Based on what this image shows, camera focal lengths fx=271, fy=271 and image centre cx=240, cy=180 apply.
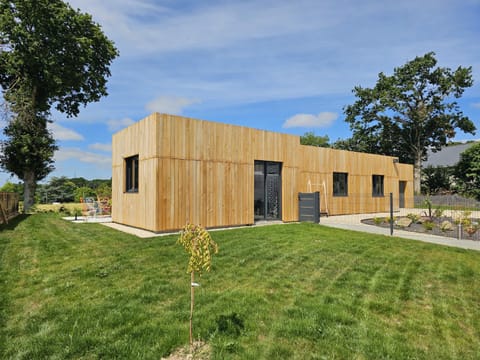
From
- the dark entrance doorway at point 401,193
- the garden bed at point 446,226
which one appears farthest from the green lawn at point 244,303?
the dark entrance doorway at point 401,193

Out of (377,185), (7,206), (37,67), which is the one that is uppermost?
(37,67)

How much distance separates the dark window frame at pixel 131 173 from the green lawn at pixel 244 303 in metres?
3.89

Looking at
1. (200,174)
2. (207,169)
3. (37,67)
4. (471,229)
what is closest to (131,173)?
(200,174)

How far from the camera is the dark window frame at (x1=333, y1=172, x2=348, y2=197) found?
15.3 m

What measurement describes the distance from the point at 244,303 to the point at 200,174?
19.8 feet

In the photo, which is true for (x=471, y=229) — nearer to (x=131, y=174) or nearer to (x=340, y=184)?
(x=340, y=184)

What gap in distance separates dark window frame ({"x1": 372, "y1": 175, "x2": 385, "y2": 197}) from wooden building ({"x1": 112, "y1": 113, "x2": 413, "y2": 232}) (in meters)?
6.77

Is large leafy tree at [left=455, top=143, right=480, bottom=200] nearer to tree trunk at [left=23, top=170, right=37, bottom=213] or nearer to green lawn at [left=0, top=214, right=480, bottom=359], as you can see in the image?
green lawn at [left=0, top=214, right=480, bottom=359]

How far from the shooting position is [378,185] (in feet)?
59.0

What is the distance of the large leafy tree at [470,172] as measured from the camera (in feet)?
77.4

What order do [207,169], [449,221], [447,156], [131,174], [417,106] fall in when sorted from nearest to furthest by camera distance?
[207,169] → [131,174] → [449,221] → [417,106] → [447,156]

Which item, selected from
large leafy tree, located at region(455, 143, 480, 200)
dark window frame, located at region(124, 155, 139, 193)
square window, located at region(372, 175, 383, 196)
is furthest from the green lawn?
large leafy tree, located at region(455, 143, 480, 200)

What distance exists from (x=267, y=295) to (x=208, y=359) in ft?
4.89

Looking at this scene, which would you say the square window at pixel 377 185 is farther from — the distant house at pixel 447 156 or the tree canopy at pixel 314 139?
the tree canopy at pixel 314 139
